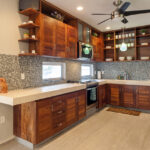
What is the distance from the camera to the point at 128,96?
4289 mm

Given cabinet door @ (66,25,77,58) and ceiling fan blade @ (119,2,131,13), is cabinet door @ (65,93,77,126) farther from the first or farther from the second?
ceiling fan blade @ (119,2,131,13)

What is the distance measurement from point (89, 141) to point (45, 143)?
786 millimetres

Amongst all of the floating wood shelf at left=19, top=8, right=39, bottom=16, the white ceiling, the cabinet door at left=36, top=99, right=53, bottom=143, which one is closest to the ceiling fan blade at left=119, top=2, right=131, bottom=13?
the white ceiling

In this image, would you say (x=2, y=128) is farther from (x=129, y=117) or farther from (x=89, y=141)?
(x=129, y=117)

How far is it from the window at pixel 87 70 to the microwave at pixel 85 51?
2.25 ft

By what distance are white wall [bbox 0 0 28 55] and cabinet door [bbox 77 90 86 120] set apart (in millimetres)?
1666

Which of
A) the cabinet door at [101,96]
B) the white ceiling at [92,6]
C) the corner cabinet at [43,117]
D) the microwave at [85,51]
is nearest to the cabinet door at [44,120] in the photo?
the corner cabinet at [43,117]

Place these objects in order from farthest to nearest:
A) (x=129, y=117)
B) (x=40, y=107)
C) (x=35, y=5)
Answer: (x=129, y=117) → (x=35, y=5) → (x=40, y=107)

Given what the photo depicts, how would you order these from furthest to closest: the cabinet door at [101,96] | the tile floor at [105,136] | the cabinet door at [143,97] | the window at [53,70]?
the cabinet door at [101,96]
the cabinet door at [143,97]
the window at [53,70]
the tile floor at [105,136]

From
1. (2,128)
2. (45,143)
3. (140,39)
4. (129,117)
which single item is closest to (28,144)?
(45,143)

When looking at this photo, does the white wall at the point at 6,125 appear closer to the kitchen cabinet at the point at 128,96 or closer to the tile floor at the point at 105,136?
the tile floor at the point at 105,136

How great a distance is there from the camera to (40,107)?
2211mm

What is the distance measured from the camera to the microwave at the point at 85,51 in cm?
370

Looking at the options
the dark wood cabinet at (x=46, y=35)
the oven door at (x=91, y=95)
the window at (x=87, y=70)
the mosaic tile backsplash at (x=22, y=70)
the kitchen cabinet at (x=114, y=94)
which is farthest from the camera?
the window at (x=87, y=70)
